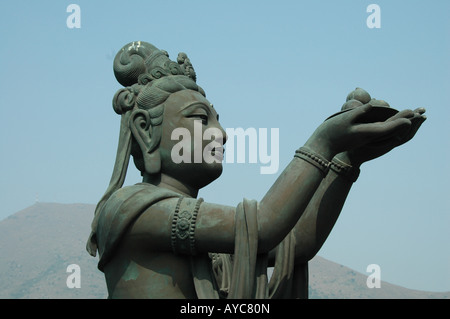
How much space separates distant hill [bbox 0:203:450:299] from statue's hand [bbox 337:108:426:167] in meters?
94.4

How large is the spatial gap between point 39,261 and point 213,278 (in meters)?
153

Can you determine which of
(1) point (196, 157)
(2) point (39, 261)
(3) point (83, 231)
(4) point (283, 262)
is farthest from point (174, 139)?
(3) point (83, 231)

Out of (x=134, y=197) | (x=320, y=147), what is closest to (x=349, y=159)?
(x=320, y=147)

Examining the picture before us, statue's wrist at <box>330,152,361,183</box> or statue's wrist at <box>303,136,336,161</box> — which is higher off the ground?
statue's wrist at <box>303,136,336,161</box>

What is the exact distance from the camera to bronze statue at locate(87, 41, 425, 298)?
6.34 metres

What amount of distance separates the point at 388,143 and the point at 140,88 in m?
2.29

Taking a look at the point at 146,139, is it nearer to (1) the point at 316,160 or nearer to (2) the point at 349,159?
(1) the point at 316,160

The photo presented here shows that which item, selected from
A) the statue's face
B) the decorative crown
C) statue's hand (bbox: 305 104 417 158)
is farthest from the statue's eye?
statue's hand (bbox: 305 104 417 158)

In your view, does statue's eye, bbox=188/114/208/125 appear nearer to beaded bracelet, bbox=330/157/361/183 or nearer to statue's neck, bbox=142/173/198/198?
statue's neck, bbox=142/173/198/198

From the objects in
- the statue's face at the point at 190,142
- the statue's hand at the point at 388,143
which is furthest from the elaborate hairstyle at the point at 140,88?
the statue's hand at the point at 388,143

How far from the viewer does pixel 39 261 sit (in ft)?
506

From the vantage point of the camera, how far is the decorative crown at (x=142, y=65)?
7.23 metres

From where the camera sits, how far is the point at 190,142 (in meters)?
6.87
